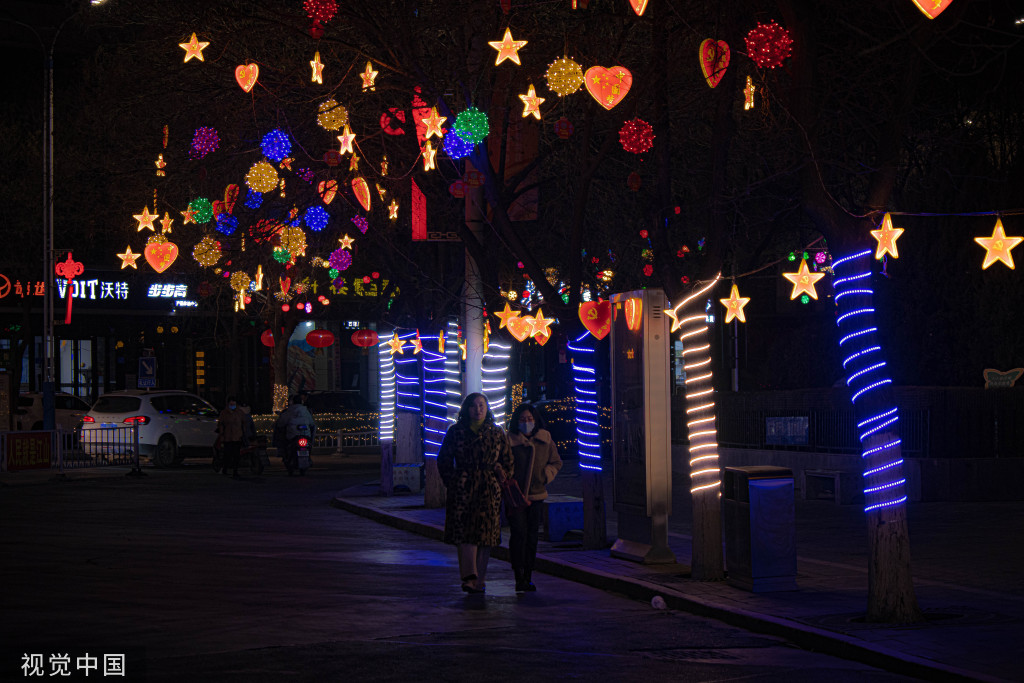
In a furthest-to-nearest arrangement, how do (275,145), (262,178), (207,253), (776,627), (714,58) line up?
(207,253)
(275,145)
(262,178)
(714,58)
(776,627)

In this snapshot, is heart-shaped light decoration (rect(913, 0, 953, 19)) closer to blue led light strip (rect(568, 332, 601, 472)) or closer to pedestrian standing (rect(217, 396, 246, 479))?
blue led light strip (rect(568, 332, 601, 472))

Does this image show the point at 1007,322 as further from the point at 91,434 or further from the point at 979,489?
the point at 91,434

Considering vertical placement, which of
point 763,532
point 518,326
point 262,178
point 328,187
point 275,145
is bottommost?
point 763,532

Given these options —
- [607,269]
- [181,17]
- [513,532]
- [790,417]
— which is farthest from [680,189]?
[513,532]

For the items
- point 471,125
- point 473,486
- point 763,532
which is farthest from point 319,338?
point 763,532

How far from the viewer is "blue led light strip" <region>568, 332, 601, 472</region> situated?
586 inches

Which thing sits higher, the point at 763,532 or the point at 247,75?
the point at 247,75

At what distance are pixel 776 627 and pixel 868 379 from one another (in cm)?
209

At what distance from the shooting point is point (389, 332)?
29.4 metres

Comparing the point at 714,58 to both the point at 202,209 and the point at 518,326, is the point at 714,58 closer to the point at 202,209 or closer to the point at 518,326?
the point at 202,209

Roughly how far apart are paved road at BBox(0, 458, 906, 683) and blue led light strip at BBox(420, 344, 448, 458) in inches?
151

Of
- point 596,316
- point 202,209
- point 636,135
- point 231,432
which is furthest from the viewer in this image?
point 231,432

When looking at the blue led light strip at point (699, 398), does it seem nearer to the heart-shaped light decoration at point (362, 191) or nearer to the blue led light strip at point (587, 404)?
the blue led light strip at point (587, 404)

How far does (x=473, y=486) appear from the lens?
11914 millimetres
